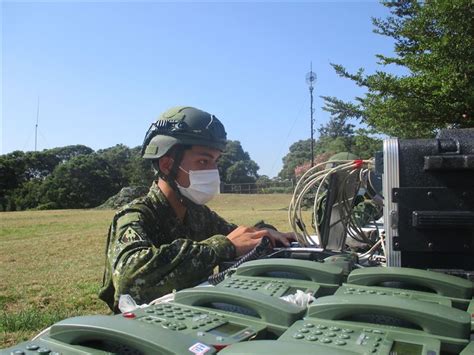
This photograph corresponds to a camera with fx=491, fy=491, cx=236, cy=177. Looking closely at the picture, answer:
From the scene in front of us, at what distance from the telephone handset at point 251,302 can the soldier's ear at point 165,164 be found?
129cm

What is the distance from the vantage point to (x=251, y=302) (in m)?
1.05

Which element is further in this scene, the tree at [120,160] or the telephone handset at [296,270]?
the tree at [120,160]

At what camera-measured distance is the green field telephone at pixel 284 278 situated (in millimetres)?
1287

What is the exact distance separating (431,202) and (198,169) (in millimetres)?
1229

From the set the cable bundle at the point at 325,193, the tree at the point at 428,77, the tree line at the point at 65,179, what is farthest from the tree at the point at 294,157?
the cable bundle at the point at 325,193

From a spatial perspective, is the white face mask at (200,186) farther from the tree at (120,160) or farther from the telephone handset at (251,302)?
the tree at (120,160)

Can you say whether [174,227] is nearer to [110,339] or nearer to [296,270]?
[296,270]

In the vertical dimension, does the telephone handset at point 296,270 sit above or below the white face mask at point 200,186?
below

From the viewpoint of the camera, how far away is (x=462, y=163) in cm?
138

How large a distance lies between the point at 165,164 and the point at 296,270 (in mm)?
1182

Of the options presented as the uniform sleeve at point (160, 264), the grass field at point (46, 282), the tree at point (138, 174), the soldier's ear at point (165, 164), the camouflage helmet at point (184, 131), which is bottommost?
the grass field at point (46, 282)

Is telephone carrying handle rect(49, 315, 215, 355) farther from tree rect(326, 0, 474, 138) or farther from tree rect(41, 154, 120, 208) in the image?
tree rect(41, 154, 120, 208)

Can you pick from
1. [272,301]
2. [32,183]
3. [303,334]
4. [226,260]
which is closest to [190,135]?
[226,260]

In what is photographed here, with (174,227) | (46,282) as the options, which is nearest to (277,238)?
(174,227)
